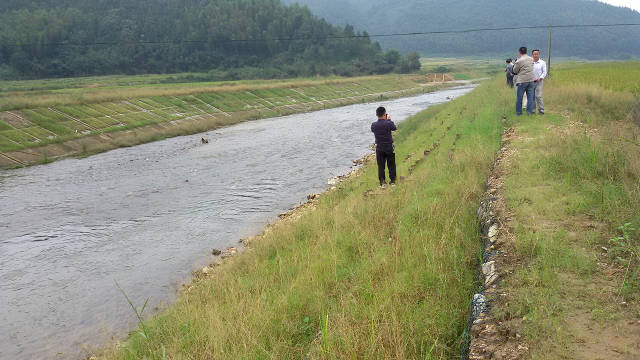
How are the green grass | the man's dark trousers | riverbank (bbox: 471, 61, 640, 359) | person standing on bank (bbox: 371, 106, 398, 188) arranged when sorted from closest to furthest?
riverbank (bbox: 471, 61, 640, 359)
person standing on bank (bbox: 371, 106, 398, 188)
the man's dark trousers
the green grass

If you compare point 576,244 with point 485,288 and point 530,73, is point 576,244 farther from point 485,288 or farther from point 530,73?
point 530,73

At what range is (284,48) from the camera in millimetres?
120688

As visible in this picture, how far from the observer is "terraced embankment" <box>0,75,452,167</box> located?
26.9m

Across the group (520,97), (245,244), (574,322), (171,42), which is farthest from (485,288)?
(171,42)

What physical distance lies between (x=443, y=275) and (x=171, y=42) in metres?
111

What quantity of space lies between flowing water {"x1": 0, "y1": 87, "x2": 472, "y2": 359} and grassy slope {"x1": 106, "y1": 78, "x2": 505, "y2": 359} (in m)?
2.41

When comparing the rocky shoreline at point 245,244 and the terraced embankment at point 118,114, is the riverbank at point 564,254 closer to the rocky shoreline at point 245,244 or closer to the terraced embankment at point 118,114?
the rocky shoreline at point 245,244

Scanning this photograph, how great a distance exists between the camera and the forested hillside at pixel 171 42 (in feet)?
281

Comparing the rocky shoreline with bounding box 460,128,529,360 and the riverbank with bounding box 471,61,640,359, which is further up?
the riverbank with bounding box 471,61,640,359

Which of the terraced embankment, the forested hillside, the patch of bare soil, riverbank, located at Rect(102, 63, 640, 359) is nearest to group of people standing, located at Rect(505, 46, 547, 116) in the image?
riverbank, located at Rect(102, 63, 640, 359)

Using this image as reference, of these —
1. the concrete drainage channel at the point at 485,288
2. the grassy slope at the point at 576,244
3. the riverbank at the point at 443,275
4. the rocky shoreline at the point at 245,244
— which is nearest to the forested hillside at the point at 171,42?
the rocky shoreline at the point at 245,244

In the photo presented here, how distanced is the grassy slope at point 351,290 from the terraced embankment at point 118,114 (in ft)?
74.0

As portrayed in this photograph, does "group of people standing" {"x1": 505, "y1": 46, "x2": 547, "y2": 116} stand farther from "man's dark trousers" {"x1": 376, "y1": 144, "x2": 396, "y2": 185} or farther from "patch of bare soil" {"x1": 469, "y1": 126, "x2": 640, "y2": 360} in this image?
"patch of bare soil" {"x1": 469, "y1": 126, "x2": 640, "y2": 360}

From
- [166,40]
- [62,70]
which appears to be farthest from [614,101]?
[166,40]
